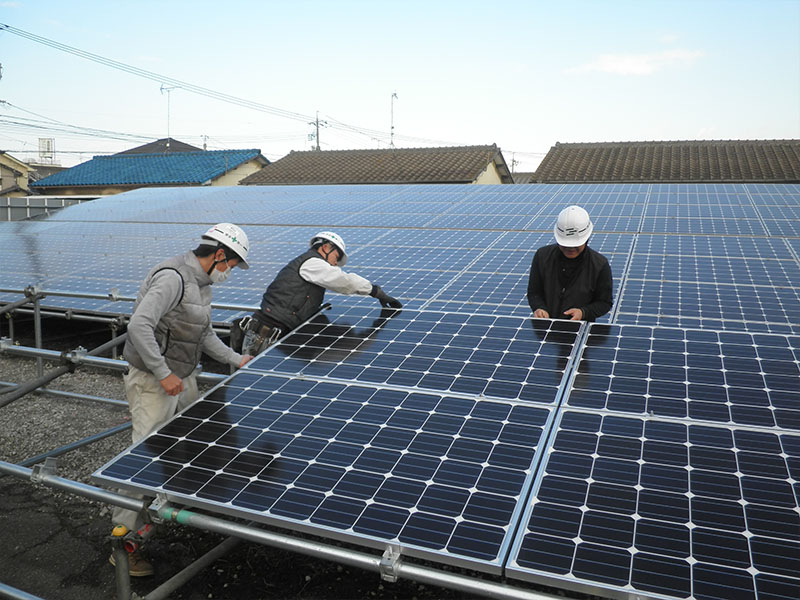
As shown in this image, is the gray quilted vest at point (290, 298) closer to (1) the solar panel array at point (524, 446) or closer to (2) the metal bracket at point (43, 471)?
(1) the solar panel array at point (524, 446)

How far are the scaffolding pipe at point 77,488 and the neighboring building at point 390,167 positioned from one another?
82.7 feet

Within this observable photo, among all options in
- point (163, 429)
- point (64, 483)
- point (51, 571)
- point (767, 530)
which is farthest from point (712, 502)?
point (51, 571)

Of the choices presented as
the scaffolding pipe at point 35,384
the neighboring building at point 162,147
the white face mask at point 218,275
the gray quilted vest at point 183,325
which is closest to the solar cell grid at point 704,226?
the white face mask at point 218,275

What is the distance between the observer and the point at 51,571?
573 centimetres

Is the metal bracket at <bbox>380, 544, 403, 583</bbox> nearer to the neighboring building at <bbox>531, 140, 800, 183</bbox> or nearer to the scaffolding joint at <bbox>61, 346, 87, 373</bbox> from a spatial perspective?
the scaffolding joint at <bbox>61, 346, 87, 373</bbox>

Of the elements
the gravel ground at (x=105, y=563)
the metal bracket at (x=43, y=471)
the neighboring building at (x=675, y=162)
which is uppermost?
the neighboring building at (x=675, y=162)

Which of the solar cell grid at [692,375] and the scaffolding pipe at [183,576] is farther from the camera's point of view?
the scaffolding pipe at [183,576]

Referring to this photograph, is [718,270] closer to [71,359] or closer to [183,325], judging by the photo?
[183,325]

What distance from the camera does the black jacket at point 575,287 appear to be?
6.38m

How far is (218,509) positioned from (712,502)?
269 centimetres

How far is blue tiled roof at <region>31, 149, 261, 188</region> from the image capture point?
3744cm

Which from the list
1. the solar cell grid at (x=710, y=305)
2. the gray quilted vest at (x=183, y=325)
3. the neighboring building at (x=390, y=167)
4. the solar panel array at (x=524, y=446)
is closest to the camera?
the solar panel array at (x=524, y=446)

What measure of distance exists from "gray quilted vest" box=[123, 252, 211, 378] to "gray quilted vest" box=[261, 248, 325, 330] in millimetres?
1109

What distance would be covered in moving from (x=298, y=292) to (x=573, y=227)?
2834 millimetres
